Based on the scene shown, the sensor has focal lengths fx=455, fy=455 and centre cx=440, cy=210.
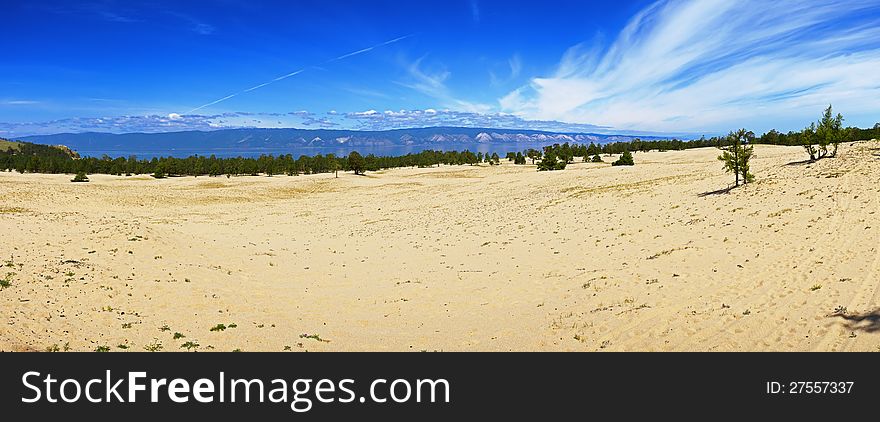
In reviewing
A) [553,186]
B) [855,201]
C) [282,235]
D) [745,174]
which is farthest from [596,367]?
[553,186]

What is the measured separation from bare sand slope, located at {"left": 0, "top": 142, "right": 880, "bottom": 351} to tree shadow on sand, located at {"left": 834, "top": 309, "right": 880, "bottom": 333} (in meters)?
0.06

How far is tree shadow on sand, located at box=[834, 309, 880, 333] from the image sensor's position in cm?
937

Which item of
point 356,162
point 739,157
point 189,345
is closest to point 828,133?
point 739,157

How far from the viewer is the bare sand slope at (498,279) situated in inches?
423

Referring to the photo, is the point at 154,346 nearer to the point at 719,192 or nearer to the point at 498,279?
the point at 498,279

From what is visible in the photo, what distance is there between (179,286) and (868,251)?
22.3 m

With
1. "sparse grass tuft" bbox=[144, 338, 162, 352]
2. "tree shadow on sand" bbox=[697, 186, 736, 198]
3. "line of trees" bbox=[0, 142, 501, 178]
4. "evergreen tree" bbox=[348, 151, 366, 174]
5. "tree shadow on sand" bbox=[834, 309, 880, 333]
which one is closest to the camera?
"tree shadow on sand" bbox=[834, 309, 880, 333]

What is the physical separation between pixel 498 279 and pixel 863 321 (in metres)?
10.4

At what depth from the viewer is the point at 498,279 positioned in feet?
57.7

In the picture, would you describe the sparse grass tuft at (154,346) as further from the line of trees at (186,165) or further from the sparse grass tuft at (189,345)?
the line of trees at (186,165)

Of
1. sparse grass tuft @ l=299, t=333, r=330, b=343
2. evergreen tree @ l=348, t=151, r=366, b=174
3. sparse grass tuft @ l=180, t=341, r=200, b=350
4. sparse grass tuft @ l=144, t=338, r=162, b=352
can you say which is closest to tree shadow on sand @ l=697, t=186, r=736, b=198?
sparse grass tuft @ l=299, t=333, r=330, b=343

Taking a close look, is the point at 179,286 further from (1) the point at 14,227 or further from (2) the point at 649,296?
(2) the point at 649,296

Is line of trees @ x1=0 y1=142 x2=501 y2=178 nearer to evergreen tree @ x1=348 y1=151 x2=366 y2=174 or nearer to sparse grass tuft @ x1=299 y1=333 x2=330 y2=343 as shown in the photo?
evergreen tree @ x1=348 y1=151 x2=366 y2=174

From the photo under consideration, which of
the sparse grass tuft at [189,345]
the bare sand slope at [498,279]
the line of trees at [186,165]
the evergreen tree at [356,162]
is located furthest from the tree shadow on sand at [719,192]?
the evergreen tree at [356,162]
